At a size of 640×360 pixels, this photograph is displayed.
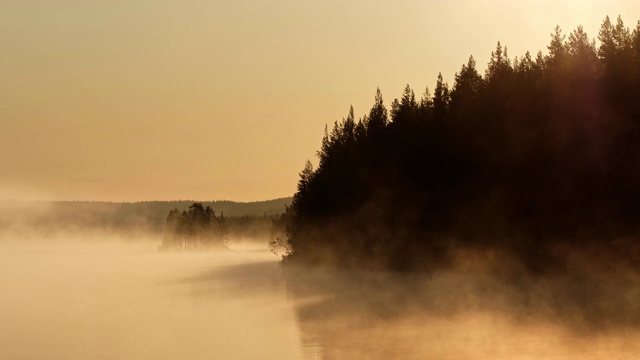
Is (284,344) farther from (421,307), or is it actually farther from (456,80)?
(456,80)

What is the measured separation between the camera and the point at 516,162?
71812 mm

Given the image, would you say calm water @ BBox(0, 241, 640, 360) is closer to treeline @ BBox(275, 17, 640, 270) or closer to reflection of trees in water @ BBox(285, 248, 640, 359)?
reflection of trees in water @ BBox(285, 248, 640, 359)

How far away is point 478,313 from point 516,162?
99.6 feet

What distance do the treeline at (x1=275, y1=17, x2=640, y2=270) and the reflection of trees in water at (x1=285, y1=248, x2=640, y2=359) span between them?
10.1ft

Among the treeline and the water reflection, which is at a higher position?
the treeline

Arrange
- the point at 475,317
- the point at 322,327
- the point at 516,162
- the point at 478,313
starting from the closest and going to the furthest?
1. the point at 322,327
2. the point at 475,317
3. the point at 478,313
4. the point at 516,162

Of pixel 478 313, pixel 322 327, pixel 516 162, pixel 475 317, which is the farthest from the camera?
pixel 516 162

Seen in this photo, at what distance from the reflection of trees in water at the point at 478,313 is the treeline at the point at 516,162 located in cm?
309

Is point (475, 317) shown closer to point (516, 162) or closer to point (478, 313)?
point (478, 313)

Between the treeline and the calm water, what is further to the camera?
the treeline

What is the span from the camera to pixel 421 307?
155 ft

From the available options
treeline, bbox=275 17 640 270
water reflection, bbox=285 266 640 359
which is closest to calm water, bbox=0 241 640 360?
water reflection, bbox=285 266 640 359

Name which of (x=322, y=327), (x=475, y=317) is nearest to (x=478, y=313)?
(x=475, y=317)

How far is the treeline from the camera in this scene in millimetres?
65062
